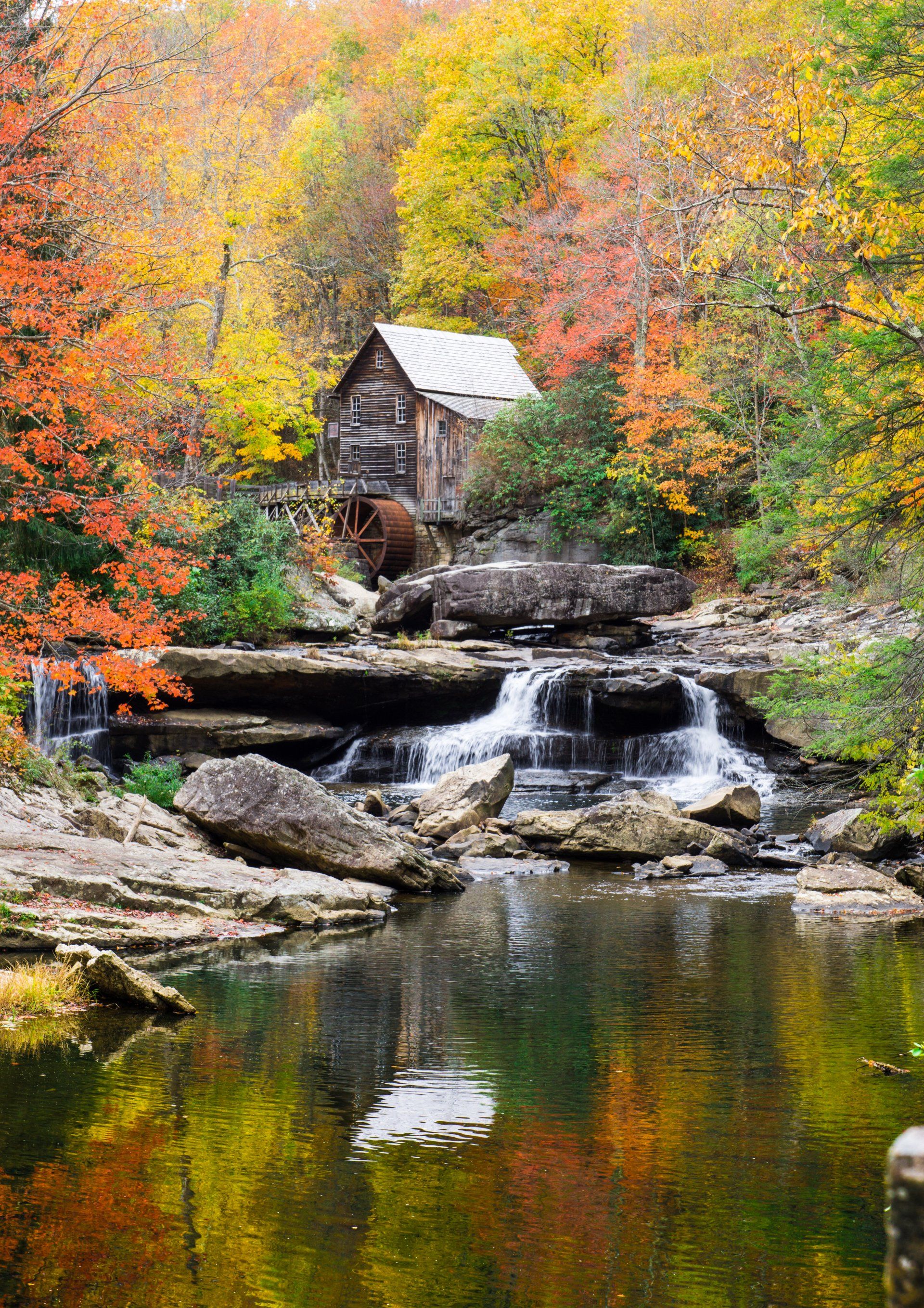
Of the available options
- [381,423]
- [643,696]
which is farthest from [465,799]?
[381,423]

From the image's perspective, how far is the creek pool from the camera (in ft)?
12.8

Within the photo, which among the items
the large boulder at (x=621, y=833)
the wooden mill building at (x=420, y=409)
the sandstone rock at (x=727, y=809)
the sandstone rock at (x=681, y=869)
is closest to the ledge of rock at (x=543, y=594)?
the sandstone rock at (x=727, y=809)


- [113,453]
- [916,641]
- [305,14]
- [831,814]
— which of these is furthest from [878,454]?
[305,14]

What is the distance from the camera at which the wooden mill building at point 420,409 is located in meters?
40.3

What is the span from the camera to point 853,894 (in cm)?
1171

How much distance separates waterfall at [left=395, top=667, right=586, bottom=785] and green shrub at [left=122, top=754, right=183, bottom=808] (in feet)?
19.4

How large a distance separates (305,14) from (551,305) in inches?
1117

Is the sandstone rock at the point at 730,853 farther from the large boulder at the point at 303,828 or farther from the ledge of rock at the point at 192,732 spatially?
the ledge of rock at the point at 192,732

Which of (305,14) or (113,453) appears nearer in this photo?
(113,453)

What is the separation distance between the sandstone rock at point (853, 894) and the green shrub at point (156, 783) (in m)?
7.35

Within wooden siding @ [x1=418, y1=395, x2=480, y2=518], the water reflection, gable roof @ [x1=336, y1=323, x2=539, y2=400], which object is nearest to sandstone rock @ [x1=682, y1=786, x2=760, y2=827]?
the water reflection

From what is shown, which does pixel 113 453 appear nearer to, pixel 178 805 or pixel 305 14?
pixel 178 805

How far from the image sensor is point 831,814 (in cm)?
1482

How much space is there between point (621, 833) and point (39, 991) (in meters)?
8.21
